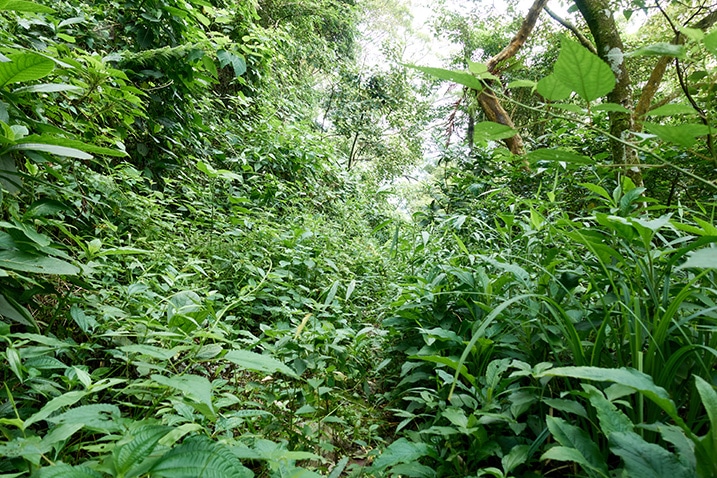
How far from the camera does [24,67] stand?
0.83 meters

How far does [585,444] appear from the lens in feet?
2.12

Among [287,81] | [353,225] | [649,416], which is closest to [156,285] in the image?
[649,416]

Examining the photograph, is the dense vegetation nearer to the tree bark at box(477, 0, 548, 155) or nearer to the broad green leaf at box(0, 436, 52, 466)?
the broad green leaf at box(0, 436, 52, 466)

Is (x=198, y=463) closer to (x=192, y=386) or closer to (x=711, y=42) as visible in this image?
(x=192, y=386)

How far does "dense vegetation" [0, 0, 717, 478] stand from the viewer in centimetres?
57

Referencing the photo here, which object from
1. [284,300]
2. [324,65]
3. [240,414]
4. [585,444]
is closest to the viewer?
[585,444]

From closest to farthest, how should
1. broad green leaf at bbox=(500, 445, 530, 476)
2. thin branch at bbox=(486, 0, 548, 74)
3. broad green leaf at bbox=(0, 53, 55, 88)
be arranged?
broad green leaf at bbox=(500, 445, 530, 476) < broad green leaf at bbox=(0, 53, 55, 88) < thin branch at bbox=(486, 0, 548, 74)

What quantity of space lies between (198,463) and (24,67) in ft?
3.13

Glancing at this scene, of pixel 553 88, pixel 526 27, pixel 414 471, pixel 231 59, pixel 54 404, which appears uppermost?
pixel 526 27

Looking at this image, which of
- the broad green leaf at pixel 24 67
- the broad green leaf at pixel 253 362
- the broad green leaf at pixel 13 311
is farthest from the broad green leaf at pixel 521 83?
the broad green leaf at pixel 13 311

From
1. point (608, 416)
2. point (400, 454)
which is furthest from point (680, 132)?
point (400, 454)

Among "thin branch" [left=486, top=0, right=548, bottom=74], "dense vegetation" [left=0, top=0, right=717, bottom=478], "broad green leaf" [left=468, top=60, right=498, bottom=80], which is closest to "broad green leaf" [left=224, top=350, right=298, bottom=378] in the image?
"dense vegetation" [left=0, top=0, right=717, bottom=478]

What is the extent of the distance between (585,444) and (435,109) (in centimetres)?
986

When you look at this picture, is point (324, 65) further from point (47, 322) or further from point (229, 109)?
point (47, 322)
